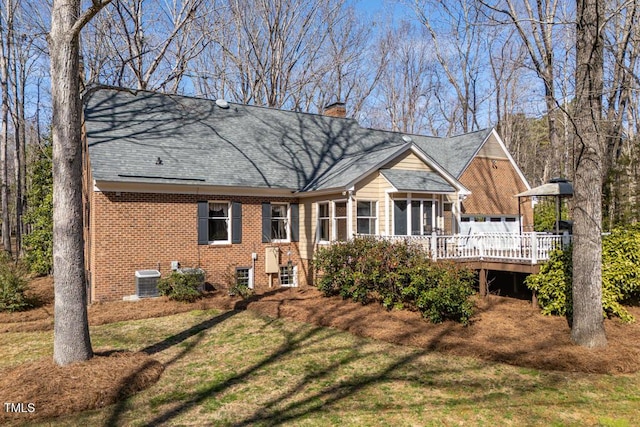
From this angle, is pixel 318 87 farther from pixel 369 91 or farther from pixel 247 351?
pixel 247 351

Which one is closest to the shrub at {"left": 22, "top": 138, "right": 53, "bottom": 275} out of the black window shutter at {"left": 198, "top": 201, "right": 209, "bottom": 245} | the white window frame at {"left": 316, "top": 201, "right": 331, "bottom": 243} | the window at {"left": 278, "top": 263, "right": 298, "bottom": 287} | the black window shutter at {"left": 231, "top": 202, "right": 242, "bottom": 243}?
the black window shutter at {"left": 198, "top": 201, "right": 209, "bottom": 245}

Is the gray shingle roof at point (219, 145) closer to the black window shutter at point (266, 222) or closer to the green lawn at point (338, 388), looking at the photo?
the black window shutter at point (266, 222)

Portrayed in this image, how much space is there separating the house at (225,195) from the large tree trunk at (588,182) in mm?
6264

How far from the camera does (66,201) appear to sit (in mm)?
6648

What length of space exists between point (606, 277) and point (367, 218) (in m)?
6.85

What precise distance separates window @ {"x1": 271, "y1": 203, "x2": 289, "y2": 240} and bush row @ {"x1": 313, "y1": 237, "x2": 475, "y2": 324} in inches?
128

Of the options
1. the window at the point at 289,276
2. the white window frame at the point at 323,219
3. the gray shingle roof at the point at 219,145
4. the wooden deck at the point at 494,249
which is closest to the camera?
the wooden deck at the point at 494,249

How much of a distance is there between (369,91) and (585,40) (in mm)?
27741

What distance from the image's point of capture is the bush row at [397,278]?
9.62 m

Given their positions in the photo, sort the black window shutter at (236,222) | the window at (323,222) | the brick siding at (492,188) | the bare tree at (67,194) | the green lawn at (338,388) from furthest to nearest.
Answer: the brick siding at (492,188) → the window at (323,222) → the black window shutter at (236,222) → the bare tree at (67,194) → the green lawn at (338,388)

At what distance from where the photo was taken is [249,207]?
1509 centimetres

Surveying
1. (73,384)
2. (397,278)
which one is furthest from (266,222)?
(73,384)

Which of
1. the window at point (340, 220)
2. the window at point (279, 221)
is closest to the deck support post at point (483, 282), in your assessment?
the window at point (340, 220)

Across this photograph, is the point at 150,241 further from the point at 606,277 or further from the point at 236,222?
the point at 606,277
